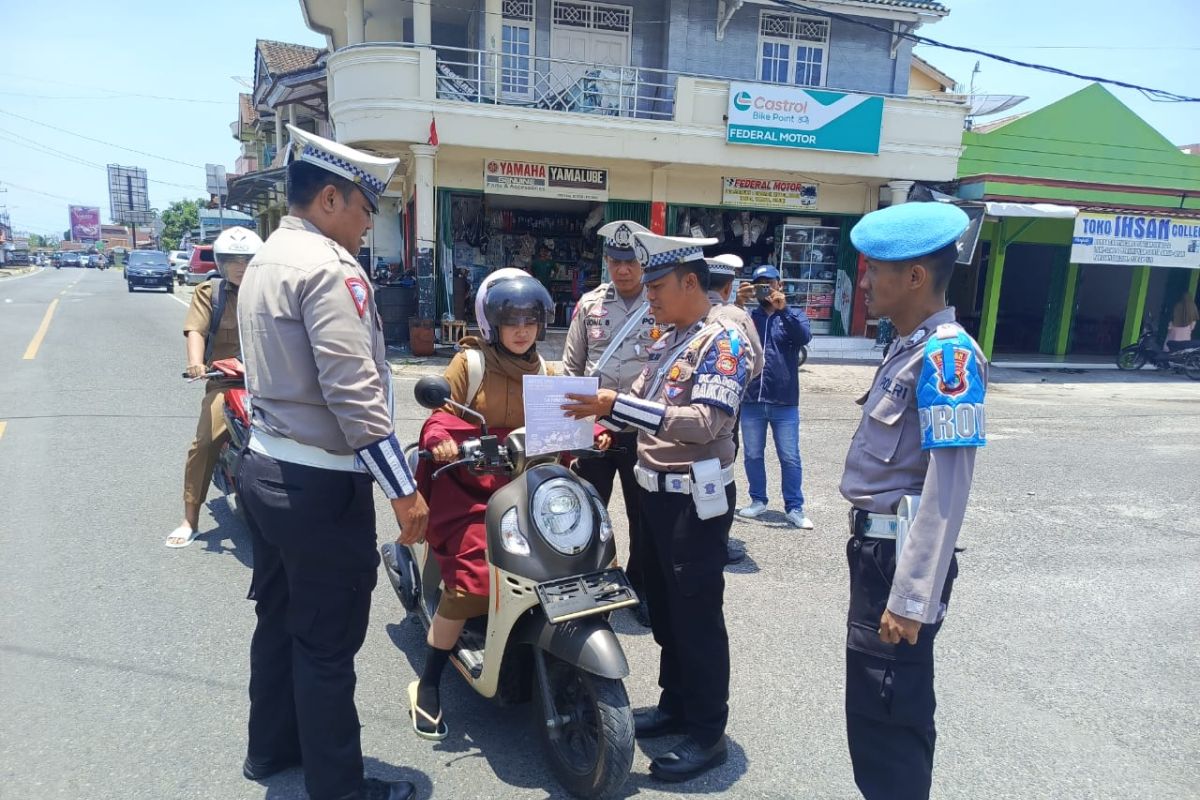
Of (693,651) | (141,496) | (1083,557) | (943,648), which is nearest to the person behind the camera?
(693,651)

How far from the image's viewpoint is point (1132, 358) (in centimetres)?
1619

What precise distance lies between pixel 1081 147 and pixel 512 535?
19.3 metres

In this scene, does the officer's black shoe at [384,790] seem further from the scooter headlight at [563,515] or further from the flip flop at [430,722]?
the scooter headlight at [563,515]

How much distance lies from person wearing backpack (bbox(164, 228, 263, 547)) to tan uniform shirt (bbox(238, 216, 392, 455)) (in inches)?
107

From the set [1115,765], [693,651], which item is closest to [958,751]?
[1115,765]

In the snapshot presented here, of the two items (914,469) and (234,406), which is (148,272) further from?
(914,469)

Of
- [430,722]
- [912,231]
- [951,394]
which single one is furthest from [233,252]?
[951,394]

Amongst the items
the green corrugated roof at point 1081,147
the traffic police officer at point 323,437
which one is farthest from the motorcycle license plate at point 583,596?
the green corrugated roof at point 1081,147

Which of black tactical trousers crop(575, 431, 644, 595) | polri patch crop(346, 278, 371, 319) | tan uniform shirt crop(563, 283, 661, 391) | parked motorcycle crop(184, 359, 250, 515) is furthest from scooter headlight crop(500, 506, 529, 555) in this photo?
parked motorcycle crop(184, 359, 250, 515)

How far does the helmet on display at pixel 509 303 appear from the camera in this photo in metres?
2.88

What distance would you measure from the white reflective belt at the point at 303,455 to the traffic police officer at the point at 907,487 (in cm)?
148

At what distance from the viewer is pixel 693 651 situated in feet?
8.97

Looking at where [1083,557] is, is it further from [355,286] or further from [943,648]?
[355,286]

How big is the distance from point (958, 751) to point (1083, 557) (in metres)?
2.87
